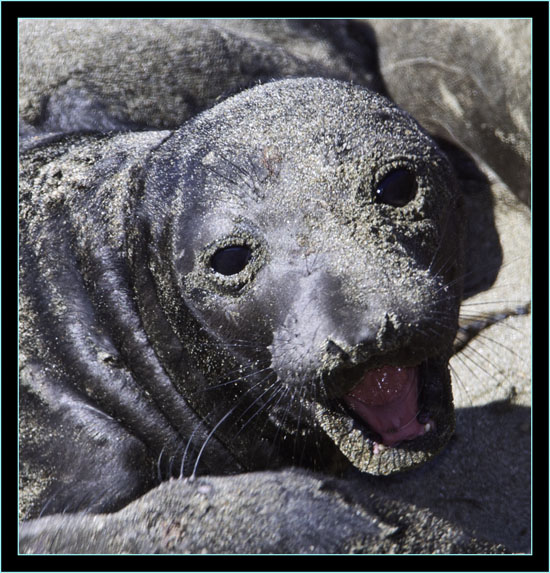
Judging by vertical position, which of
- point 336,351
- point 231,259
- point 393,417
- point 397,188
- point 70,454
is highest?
point 397,188

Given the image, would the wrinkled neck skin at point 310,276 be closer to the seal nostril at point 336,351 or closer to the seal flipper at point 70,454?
the seal nostril at point 336,351

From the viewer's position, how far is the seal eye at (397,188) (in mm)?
3228

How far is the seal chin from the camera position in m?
3.13

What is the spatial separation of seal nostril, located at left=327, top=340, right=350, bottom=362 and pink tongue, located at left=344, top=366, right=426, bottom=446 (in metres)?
0.35

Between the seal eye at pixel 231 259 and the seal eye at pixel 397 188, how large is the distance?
0.50 m

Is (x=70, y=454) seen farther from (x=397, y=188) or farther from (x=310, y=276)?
(x=397, y=188)

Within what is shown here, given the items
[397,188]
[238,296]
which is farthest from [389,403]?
[397,188]

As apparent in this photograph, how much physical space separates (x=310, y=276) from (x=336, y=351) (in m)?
0.30

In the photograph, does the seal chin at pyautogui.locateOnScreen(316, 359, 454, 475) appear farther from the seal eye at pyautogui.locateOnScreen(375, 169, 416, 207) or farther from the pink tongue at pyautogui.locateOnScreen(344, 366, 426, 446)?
the seal eye at pyautogui.locateOnScreen(375, 169, 416, 207)

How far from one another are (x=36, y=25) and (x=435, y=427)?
2.74 metres

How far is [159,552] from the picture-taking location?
286 cm

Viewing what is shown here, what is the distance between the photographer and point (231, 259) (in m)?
3.20
